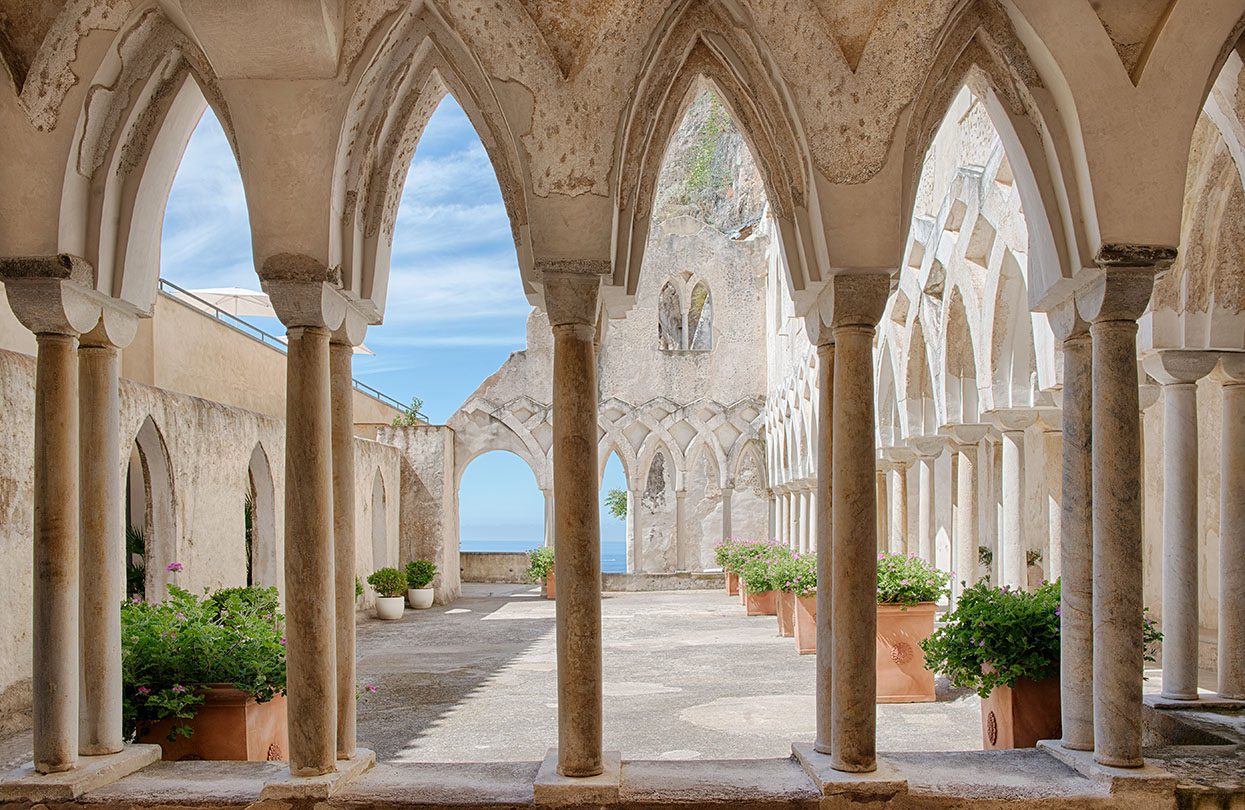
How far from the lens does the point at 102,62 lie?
515 cm

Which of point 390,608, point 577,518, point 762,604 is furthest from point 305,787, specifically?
point 390,608

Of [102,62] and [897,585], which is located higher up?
[102,62]

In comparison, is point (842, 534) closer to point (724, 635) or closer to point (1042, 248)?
point (1042, 248)

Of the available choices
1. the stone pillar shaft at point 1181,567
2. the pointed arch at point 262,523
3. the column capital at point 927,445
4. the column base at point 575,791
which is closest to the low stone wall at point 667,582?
the pointed arch at point 262,523

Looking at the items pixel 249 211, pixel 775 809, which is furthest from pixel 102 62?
pixel 775 809

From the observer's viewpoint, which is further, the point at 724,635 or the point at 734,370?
the point at 734,370

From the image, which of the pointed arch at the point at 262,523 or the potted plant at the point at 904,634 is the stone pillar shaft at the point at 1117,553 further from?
the pointed arch at the point at 262,523

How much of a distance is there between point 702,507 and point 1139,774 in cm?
2609

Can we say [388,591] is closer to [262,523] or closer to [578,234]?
[262,523]

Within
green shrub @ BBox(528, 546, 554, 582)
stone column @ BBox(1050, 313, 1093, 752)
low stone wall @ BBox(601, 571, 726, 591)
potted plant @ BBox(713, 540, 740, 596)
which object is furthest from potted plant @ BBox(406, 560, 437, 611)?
stone column @ BBox(1050, 313, 1093, 752)

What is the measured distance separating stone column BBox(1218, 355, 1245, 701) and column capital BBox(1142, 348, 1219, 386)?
0.35ft

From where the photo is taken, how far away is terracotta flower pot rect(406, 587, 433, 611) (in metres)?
20.0

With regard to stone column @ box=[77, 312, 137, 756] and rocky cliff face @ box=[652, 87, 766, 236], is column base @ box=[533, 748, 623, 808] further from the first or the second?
rocky cliff face @ box=[652, 87, 766, 236]

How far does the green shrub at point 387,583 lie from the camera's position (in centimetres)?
1836
